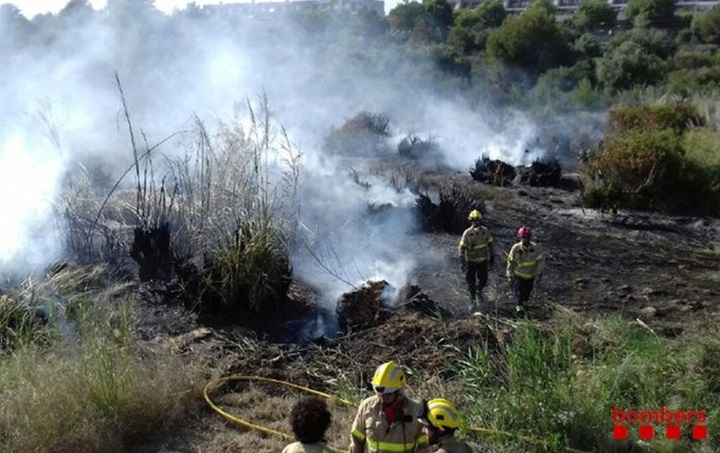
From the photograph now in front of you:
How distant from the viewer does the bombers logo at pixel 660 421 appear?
5.01 m

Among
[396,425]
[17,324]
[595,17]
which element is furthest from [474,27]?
[396,425]

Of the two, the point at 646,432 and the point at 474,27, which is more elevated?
the point at 474,27

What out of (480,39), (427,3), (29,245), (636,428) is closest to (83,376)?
(636,428)

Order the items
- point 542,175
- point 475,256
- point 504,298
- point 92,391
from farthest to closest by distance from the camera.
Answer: point 542,175
point 504,298
point 475,256
point 92,391

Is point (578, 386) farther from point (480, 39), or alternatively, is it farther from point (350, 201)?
point (480, 39)

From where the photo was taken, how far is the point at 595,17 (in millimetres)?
49000

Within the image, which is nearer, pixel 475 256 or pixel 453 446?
pixel 453 446

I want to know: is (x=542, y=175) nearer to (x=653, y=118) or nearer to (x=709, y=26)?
(x=653, y=118)

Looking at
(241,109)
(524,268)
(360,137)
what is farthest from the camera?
(360,137)

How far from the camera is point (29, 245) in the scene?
9305 millimetres

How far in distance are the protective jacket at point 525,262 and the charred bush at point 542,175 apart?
9.50 meters

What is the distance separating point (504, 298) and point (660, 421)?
400 cm

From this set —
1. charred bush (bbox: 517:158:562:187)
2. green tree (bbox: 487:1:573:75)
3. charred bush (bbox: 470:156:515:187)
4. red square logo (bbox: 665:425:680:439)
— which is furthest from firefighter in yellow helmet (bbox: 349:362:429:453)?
green tree (bbox: 487:1:573:75)

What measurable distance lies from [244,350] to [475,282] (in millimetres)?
3016
